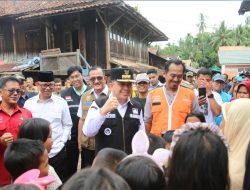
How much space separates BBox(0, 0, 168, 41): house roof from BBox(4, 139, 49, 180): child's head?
36.8 ft

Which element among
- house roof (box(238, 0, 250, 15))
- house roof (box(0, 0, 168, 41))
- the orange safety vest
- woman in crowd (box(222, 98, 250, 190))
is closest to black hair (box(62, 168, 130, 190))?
woman in crowd (box(222, 98, 250, 190))

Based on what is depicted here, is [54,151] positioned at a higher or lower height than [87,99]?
lower

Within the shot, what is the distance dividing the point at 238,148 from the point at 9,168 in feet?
5.04

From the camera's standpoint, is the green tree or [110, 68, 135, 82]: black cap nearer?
[110, 68, 135, 82]: black cap

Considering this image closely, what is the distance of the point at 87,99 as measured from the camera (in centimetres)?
450

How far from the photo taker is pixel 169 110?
12.0 ft

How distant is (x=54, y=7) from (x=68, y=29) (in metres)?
1.25

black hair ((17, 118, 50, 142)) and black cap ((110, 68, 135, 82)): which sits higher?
black cap ((110, 68, 135, 82))

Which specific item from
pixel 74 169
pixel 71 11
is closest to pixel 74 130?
pixel 74 169

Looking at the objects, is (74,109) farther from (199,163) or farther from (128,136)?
(199,163)

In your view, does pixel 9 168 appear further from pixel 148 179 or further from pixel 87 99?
pixel 87 99

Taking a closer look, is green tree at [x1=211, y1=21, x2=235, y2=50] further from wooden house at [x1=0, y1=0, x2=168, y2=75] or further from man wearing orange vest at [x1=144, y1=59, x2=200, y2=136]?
man wearing orange vest at [x1=144, y1=59, x2=200, y2=136]

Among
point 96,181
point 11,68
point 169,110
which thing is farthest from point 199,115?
point 11,68

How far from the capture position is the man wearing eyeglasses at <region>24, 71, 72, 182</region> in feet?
13.3
